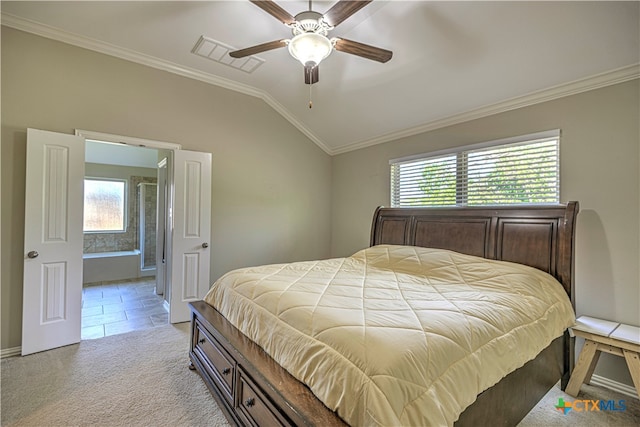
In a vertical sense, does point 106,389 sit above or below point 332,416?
below

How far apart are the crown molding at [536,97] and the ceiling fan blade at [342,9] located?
201 centimetres

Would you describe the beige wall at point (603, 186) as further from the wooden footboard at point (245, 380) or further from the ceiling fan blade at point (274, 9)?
the wooden footboard at point (245, 380)

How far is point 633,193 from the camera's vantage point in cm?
222

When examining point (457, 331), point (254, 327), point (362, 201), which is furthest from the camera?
point (362, 201)

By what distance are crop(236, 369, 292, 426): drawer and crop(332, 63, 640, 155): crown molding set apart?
128 inches

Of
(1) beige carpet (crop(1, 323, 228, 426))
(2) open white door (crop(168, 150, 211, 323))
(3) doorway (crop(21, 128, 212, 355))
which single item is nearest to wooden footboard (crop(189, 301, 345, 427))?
(1) beige carpet (crop(1, 323, 228, 426))

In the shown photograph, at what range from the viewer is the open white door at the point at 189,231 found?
11.5 feet

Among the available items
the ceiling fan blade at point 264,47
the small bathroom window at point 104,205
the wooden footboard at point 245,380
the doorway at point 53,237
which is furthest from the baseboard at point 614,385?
the small bathroom window at point 104,205

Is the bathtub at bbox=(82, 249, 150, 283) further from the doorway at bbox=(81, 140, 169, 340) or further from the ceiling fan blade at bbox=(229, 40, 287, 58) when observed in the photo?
the ceiling fan blade at bbox=(229, 40, 287, 58)

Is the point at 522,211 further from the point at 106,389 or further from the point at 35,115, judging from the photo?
the point at 35,115

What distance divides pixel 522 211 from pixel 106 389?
11.9 feet

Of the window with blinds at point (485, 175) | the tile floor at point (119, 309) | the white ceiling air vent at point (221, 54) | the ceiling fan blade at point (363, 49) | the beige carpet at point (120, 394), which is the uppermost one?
the white ceiling air vent at point (221, 54)

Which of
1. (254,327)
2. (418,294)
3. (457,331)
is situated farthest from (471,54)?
(254,327)

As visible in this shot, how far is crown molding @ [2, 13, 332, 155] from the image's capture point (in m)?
2.70
